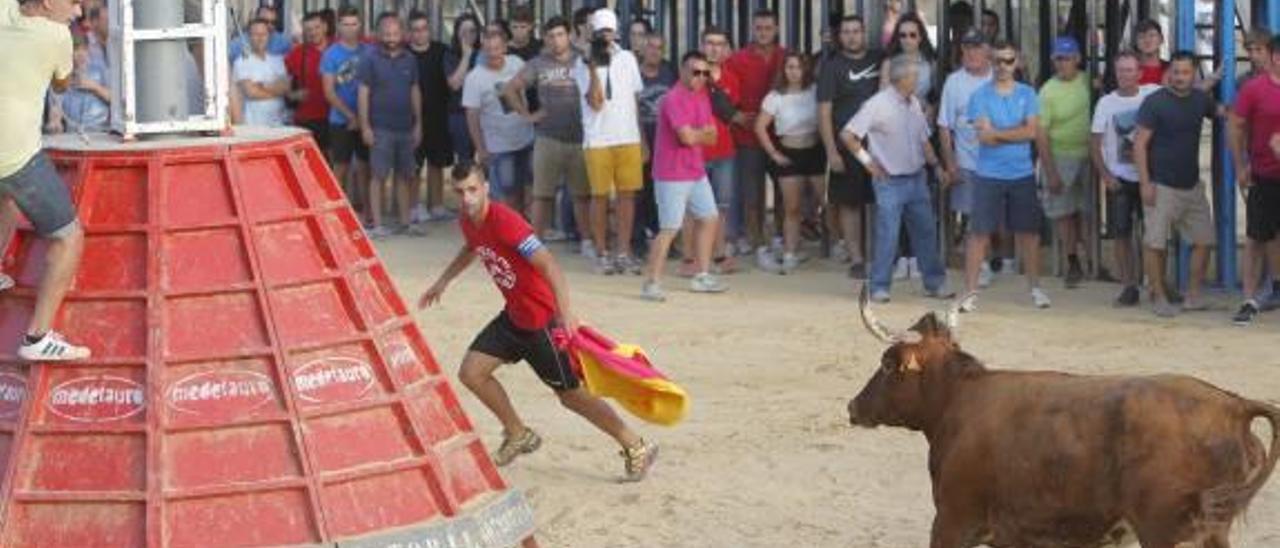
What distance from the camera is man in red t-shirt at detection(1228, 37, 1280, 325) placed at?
16.7 metres

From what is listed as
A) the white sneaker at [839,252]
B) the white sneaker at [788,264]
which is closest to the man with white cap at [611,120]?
the white sneaker at [788,264]

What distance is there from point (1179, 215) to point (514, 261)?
6.07 m

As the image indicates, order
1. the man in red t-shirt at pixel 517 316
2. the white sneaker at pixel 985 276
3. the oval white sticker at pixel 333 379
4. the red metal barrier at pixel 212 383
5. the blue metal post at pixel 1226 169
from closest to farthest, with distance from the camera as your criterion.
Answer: the red metal barrier at pixel 212 383, the oval white sticker at pixel 333 379, the man in red t-shirt at pixel 517 316, the blue metal post at pixel 1226 169, the white sneaker at pixel 985 276

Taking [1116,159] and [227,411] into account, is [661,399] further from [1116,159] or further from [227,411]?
[1116,159]

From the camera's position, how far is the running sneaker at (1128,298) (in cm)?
1756

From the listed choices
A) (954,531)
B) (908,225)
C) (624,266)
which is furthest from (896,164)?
(954,531)

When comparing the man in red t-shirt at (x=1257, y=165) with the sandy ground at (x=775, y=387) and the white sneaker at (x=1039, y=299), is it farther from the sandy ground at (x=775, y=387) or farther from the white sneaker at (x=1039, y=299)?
the white sneaker at (x=1039, y=299)

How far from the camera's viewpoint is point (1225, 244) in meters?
17.9

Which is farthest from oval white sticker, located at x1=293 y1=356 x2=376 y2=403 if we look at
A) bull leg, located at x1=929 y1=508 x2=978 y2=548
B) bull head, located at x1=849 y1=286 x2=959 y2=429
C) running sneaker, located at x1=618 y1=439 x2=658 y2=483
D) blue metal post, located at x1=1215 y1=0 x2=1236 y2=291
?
blue metal post, located at x1=1215 y1=0 x2=1236 y2=291

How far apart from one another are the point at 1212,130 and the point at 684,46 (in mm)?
5576

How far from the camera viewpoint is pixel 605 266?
19.8 m

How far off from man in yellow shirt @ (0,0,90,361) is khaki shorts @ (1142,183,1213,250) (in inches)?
331

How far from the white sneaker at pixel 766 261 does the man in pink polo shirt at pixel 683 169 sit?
127cm

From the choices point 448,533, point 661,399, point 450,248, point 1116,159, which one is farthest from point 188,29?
point 450,248
